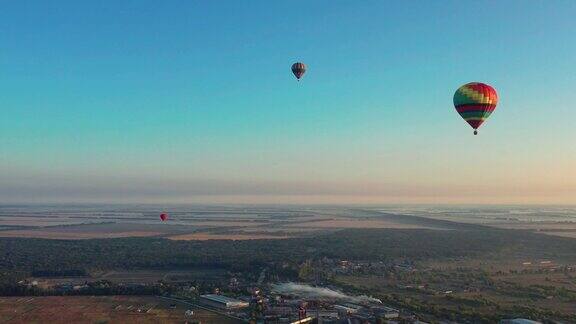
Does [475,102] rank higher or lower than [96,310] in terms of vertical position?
higher

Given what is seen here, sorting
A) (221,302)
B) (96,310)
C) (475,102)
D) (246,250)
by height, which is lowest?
(96,310)

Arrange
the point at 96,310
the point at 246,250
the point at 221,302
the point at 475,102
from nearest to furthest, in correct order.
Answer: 1. the point at 475,102
2. the point at 96,310
3. the point at 221,302
4. the point at 246,250

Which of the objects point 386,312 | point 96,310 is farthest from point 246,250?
point 386,312

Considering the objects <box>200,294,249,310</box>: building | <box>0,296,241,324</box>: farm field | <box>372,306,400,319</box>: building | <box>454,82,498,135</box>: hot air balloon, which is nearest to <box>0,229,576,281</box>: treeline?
<box>0,296,241,324</box>: farm field

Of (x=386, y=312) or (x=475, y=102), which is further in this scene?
(x=386, y=312)

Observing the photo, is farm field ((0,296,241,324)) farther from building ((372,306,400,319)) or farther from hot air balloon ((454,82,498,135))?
hot air balloon ((454,82,498,135))

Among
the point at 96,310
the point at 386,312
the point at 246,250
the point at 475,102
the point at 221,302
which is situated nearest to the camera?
the point at 475,102

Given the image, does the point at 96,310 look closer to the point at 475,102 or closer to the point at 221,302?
the point at 221,302
